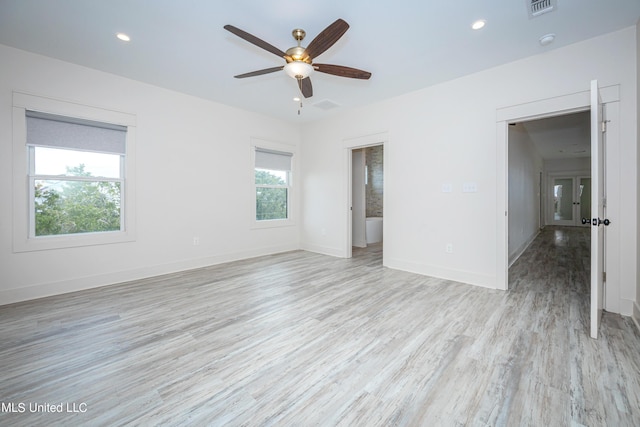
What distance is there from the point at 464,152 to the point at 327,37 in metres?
2.44

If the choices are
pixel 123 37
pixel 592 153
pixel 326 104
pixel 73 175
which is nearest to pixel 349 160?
pixel 326 104

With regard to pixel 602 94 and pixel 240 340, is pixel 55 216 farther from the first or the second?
pixel 602 94

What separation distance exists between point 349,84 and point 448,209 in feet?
7.33

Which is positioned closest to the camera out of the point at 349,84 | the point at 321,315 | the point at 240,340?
the point at 240,340

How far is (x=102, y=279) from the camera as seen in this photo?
11.2 feet

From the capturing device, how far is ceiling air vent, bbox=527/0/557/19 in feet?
6.97

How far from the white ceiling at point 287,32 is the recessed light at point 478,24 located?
45 millimetres

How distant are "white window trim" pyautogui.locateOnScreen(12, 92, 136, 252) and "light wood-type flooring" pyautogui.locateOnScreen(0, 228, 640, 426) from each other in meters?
0.67

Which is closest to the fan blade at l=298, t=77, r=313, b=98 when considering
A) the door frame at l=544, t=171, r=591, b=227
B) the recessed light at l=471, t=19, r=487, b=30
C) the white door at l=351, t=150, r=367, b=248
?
the recessed light at l=471, t=19, r=487, b=30

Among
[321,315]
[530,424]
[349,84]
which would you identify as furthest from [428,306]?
[349,84]

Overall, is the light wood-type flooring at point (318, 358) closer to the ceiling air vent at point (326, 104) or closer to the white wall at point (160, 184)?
the white wall at point (160, 184)

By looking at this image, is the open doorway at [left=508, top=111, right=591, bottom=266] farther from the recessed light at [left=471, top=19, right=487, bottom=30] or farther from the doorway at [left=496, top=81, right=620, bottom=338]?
the recessed light at [left=471, top=19, right=487, bottom=30]

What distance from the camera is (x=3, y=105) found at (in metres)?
2.81

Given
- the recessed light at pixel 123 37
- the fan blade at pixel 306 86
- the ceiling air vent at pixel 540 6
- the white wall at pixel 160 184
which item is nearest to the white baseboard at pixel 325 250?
the white wall at pixel 160 184
